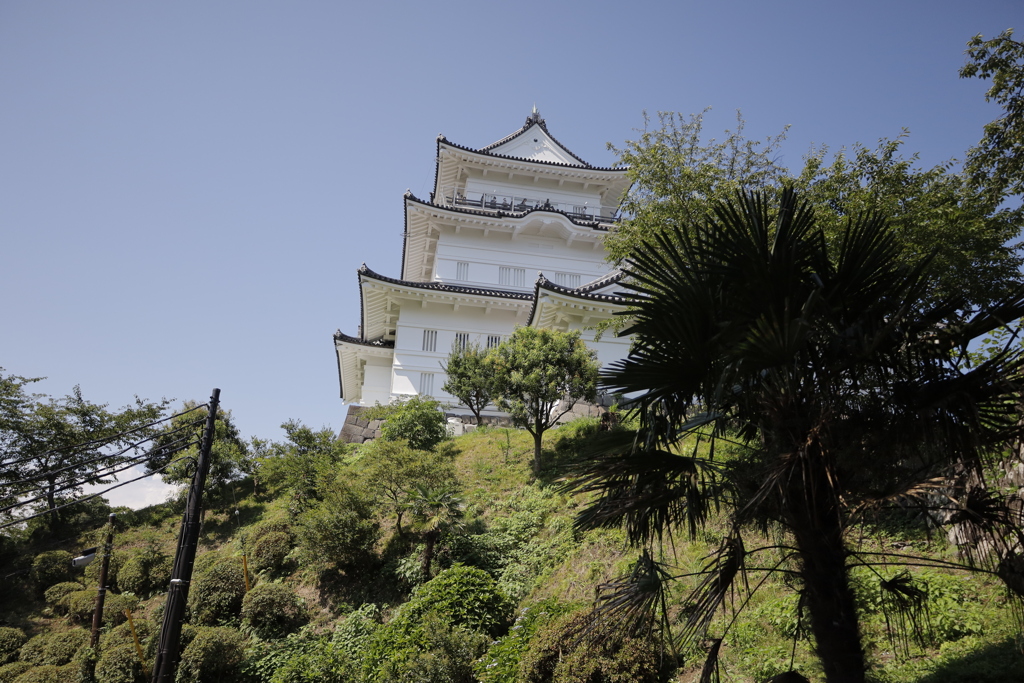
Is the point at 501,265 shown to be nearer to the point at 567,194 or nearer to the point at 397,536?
the point at 567,194

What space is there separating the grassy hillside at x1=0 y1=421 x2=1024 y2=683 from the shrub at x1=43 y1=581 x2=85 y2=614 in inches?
2.0

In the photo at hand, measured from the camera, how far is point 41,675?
38.7 ft

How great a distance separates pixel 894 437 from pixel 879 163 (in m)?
10.5

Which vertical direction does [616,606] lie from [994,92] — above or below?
below

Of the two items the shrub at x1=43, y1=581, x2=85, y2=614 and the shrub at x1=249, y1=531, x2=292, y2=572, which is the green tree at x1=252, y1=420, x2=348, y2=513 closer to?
the shrub at x1=249, y1=531, x2=292, y2=572

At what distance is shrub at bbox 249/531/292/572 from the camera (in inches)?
559

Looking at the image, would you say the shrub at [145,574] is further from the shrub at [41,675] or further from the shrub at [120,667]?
the shrub at [120,667]

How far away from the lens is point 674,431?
202 inches

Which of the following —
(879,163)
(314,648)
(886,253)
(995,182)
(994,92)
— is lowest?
(314,648)

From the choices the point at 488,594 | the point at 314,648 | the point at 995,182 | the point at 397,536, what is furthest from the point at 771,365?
the point at 397,536

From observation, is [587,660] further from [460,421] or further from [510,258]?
[510,258]

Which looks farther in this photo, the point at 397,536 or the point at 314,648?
the point at 397,536

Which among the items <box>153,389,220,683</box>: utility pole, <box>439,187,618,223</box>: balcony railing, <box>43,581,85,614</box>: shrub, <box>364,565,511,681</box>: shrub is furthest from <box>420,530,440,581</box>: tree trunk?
<box>439,187,618,223</box>: balcony railing

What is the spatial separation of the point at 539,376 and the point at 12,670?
12.1 m
